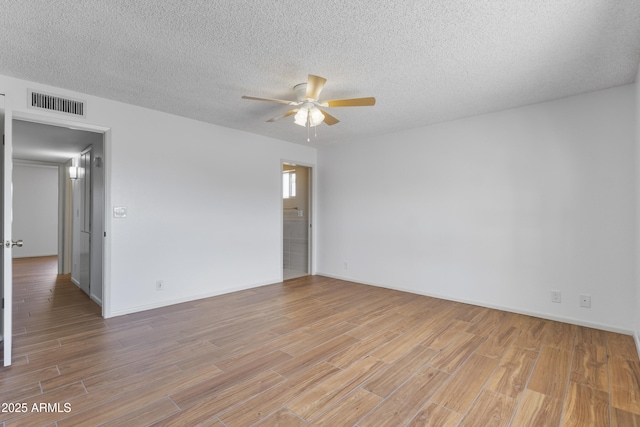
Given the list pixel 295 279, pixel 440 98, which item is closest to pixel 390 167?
pixel 440 98

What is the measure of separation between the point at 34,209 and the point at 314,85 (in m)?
9.18

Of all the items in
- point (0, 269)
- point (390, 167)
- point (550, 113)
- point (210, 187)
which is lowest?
point (0, 269)

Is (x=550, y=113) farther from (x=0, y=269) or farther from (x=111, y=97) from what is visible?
(x=0, y=269)

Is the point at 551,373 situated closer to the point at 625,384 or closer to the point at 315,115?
the point at 625,384

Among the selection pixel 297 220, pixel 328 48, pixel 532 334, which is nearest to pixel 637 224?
pixel 532 334

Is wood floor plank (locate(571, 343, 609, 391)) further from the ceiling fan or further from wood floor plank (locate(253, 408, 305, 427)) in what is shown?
the ceiling fan

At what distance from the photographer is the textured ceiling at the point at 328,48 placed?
1.88 meters

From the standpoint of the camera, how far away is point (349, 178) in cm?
532

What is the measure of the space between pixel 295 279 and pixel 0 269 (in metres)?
3.71

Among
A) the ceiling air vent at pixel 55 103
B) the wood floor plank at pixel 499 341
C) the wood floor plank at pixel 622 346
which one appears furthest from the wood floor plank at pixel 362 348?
the ceiling air vent at pixel 55 103

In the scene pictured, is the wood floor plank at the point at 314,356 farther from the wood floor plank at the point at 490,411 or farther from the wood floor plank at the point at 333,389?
the wood floor plank at the point at 490,411

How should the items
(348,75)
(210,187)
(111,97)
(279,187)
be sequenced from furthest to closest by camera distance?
(279,187) → (210,187) → (111,97) → (348,75)

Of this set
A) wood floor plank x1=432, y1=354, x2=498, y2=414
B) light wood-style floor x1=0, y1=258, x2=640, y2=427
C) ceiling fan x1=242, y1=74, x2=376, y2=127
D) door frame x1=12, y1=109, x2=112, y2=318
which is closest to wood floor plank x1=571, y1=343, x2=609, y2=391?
light wood-style floor x1=0, y1=258, x2=640, y2=427

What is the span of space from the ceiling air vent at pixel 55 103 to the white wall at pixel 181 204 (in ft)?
0.18
